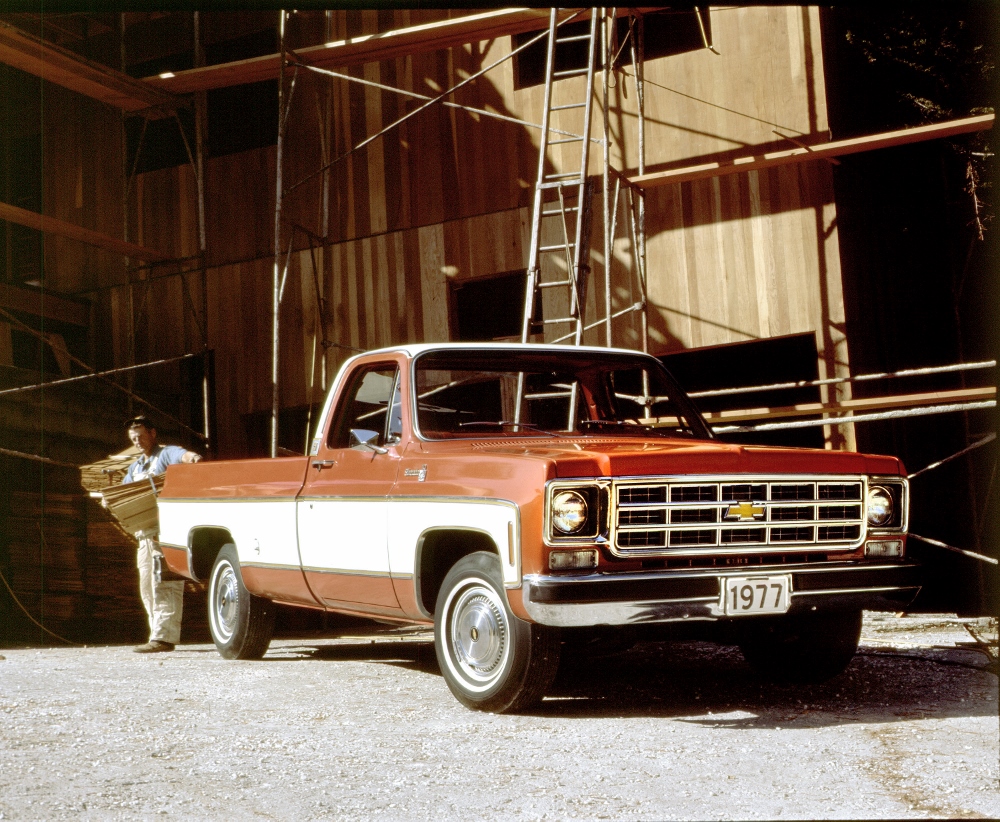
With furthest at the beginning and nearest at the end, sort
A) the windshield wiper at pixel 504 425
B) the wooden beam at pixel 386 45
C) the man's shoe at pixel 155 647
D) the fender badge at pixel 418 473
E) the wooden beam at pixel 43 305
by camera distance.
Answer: the wooden beam at pixel 43 305
the wooden beam at pixel 386 45
the man's shoe at pixel 155 647
the windshield wiper at pixel 504 425
the fender badge at pixel 418 473

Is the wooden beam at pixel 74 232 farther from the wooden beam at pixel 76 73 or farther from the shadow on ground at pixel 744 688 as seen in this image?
the shadow on ground at pixel 744 688

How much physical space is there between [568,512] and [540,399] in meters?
2.10

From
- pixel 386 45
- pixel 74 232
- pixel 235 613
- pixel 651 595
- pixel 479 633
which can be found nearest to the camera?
pixel 651 595

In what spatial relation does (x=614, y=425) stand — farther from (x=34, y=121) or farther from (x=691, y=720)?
(x=34, y=121)

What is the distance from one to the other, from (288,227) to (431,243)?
2177 millimetres

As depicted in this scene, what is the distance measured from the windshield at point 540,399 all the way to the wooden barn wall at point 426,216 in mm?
5630

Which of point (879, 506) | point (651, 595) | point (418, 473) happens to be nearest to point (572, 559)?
point (651, 595)

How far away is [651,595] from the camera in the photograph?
18.0ft

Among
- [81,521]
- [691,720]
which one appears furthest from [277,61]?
[691,720]

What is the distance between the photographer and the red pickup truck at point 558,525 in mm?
5523

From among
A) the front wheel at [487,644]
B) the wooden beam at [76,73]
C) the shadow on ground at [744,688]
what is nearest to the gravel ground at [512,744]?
the shadow on ground at [744,688]

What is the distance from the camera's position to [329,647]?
10.3 m

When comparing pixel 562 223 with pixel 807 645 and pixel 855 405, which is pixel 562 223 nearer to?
pixel 855 405

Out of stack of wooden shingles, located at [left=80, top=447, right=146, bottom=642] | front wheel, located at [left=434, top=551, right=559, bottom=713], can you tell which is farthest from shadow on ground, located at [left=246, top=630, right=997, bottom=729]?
stack of wooden shingles, located at [left=80, top=447, right=146, bottom=642]
